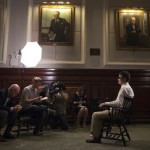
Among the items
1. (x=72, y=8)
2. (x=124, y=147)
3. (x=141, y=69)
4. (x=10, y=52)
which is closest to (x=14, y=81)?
(x=10, y=52)

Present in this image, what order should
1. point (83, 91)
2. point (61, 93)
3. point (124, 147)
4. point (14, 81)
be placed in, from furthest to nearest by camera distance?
point (14, 81) → point (83, 91) → point (61, 93) → point (124, 147)

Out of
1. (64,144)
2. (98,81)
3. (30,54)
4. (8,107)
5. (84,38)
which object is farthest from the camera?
(84,38)

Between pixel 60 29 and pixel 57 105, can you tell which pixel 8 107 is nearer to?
pixel 57 105

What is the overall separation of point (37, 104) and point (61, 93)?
32.7 inches

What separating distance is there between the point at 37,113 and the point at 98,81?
112 inches

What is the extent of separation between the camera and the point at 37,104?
4.84m

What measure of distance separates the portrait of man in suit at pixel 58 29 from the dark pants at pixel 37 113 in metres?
3.05

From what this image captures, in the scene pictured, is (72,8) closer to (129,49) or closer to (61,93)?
(129,49)

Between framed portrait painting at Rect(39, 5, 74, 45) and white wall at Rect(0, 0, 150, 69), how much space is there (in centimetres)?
14

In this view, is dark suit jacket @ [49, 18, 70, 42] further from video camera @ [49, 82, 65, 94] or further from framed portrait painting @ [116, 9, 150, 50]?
video camera @ [49, 82, 65, 94]

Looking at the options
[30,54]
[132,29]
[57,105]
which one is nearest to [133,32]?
[132,29]

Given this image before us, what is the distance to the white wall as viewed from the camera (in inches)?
277

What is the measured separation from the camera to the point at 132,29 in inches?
286

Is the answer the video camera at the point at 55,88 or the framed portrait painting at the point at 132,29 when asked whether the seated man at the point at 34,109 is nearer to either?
the video camera at the point at 55,88
